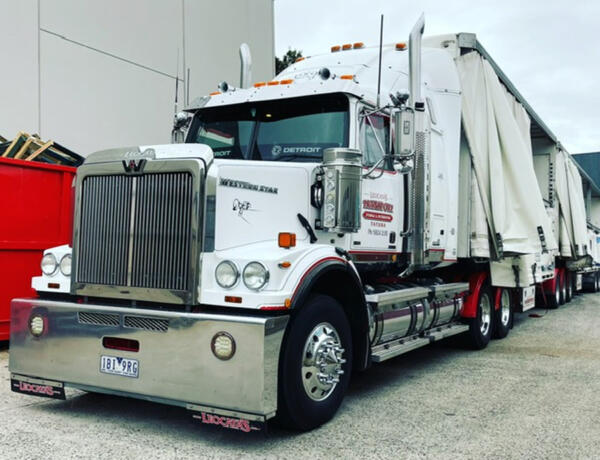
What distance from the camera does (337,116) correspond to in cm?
592

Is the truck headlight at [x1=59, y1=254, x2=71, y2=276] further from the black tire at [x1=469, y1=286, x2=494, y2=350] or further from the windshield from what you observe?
the black tire at [x1=469, y1=286, x2=494, y2=350]

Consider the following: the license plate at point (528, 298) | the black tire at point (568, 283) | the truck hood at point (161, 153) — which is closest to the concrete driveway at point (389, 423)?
the truck hood at point (161, 153)

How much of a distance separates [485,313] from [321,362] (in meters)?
5.02

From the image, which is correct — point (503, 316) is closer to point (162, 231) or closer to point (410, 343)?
point (410, 343)

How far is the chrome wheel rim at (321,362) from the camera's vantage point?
4.95 meters

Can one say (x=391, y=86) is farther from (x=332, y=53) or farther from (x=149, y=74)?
(x=149, y=74)

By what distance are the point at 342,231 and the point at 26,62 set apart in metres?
8.32

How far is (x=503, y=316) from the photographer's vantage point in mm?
10102

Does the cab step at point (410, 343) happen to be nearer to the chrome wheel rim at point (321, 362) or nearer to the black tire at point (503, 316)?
the chrome wheel rim at point (321, 362)

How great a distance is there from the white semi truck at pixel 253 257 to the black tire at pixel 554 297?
833cm

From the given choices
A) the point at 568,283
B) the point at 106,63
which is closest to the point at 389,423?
the point at 106,63

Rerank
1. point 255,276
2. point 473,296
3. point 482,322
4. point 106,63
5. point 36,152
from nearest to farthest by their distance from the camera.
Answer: point 255,276 → point 36,152 → point 473,296 → point 482,322 → point 106,63

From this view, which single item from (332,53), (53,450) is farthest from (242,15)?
(53,450)
